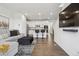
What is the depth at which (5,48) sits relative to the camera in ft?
11.3

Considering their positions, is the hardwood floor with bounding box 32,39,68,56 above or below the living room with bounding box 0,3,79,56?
below

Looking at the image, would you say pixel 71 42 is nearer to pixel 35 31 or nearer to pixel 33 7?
pixel 33 7

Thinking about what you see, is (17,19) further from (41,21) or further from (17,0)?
(17,0)

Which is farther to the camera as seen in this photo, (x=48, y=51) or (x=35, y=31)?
(x=35, y=31)

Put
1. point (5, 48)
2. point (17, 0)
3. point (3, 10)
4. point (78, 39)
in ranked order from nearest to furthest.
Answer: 1. point (17, 0)
2. point (78, 39)
3. point (5, 48)
4. point (3, 10)

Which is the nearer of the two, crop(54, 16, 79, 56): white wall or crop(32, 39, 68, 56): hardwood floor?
crop(54, 16, 79, 56): white wall

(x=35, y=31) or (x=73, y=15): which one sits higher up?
(x=73, y=15)

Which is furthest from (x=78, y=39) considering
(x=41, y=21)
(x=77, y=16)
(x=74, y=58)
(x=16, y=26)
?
(x=41, y=21)

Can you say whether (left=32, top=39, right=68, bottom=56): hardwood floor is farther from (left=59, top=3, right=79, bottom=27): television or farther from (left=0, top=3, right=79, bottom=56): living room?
(left=59, top=3, right=79, bottom=27): television

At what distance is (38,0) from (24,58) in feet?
4.16

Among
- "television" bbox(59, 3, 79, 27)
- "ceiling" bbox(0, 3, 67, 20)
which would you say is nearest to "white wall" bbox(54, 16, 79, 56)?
"television" bbox(59, 3, 79, 27)

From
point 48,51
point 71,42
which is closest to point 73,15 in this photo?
point 71,42

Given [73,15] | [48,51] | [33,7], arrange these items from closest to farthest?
1. [73,15]
2. [48,51]
3. [33,7]

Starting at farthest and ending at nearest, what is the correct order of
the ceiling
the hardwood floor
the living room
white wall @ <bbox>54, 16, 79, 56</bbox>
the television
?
the ceiling
the hardwood floor
the living room
white wall @ <bbox>54, 16, 79, 56</bbox>
the television
